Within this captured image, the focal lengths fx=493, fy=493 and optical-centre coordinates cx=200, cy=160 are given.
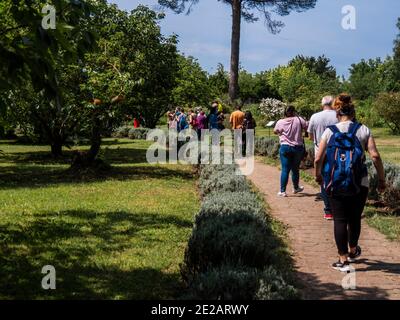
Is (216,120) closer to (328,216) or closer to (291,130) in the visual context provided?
(291,130)

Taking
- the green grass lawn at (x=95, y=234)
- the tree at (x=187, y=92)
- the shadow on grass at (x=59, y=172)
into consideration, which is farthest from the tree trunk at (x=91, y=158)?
the tree at (x=187, y=92)

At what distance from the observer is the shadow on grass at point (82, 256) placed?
4.71 metres

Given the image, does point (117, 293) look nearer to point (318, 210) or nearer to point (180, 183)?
point (318, 210)

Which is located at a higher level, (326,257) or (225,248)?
(225,248)

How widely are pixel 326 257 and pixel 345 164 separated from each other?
1.41 m

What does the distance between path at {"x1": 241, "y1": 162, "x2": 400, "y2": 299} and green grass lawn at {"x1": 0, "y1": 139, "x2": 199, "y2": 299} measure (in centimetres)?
145

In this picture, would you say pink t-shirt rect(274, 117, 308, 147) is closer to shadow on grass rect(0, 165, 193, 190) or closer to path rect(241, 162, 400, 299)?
path rect(241, 162, 400, 299)

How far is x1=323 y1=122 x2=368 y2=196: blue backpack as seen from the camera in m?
5.00

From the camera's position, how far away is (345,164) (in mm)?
5027

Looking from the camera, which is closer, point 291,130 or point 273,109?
Answer: point 291,130

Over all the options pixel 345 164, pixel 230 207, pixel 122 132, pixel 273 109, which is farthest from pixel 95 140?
pixel 273 109

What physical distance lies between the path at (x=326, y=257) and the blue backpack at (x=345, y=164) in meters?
0.91
